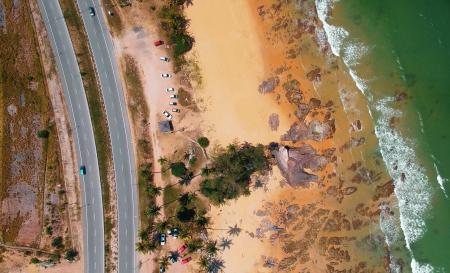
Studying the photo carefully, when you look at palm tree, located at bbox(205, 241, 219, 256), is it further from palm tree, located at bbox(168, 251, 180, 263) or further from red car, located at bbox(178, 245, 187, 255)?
palm tree, located at bbox(168, 251, 180, 263)

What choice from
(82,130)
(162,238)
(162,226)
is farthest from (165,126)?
(162,238)

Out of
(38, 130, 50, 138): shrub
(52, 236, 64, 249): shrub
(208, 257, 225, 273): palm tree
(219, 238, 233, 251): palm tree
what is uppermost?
(38, 130, 50, 138): shrub

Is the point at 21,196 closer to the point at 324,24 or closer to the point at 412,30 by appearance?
the point at 324,24

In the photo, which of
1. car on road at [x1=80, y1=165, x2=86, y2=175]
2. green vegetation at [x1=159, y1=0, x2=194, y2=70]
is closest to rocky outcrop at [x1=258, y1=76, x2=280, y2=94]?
green vegetation at [x1=159, y1=0, x2=194, y2=70]

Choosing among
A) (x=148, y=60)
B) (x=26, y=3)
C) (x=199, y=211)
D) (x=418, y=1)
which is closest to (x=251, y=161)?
(x=199, y=211)

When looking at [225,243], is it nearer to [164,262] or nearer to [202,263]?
[202,263]
